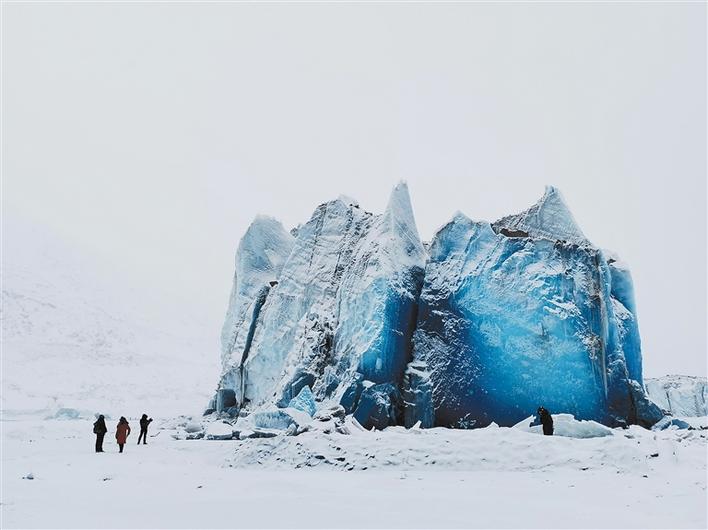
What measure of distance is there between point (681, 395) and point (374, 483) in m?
41.1

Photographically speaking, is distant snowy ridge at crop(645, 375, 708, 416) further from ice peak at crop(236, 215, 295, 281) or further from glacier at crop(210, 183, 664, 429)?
ice peak at crop(236, 215, 295, 281)

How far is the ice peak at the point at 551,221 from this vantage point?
26.8 meters

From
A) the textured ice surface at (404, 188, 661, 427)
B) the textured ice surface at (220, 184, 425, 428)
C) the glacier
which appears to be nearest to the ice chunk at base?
the glacier

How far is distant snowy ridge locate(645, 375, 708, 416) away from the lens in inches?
1698

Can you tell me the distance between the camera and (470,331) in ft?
75.8

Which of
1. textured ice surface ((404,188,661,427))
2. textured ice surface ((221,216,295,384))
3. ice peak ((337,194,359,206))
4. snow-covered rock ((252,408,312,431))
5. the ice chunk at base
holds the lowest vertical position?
snow-covered rock ((252,408,312,431))

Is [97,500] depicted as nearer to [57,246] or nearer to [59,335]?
[59,335]

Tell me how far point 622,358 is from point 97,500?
2048 centimetres

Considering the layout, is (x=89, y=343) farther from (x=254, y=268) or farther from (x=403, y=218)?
(x=403, y=218)

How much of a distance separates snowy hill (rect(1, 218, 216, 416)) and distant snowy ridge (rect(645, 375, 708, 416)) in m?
34.0

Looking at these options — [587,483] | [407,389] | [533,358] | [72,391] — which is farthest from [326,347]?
[72,391]

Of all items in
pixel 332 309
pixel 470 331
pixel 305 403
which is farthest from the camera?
pixel 332 309

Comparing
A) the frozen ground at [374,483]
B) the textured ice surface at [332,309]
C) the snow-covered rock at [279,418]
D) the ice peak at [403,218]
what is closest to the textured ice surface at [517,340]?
the textured ice surface at [332,309]

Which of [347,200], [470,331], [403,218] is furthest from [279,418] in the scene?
[347,200]
